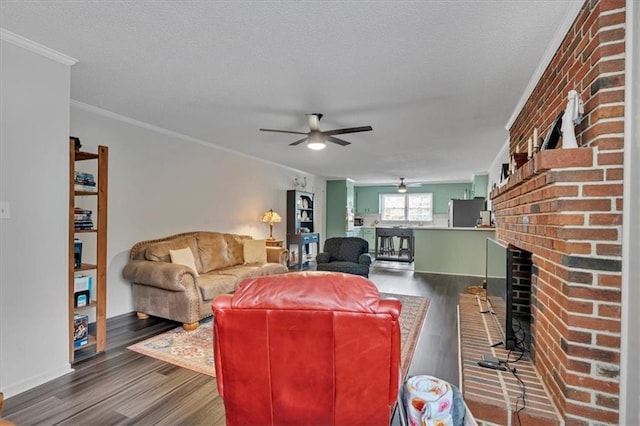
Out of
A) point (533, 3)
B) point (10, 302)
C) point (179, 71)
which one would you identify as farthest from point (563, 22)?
point (10, 302)


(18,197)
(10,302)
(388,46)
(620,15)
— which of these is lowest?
(10,302)

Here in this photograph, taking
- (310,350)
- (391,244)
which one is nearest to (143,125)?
(310,350)

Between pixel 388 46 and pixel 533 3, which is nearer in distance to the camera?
pixel 533 3

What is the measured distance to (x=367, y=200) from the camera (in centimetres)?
1114

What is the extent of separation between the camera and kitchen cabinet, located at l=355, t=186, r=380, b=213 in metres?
11.0

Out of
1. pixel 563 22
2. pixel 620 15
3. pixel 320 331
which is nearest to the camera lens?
pixel 320 331

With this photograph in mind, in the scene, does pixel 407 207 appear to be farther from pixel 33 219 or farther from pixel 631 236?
pixel 33 219

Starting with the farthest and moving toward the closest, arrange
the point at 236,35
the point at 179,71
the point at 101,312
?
1. the point at 101,312
2. the point at 179,71
3. the point at 236,35

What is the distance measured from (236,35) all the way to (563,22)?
1972 mm

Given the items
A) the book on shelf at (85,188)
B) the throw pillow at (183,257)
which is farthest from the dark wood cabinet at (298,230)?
the book on shelf at (85,188)

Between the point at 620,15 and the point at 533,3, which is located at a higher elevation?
the point at 533,3

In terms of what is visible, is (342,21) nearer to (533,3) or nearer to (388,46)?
(388,46)

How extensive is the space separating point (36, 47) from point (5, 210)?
1.15m

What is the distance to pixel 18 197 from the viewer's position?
6.95 feet
